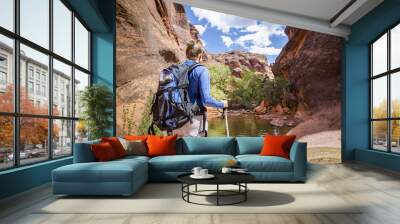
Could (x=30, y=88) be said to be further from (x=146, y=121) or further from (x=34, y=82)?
(x=146, y=121)

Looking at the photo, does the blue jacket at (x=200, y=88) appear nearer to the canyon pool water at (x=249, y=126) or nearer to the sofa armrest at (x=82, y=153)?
the canyon pool water at (x=249, y=126)

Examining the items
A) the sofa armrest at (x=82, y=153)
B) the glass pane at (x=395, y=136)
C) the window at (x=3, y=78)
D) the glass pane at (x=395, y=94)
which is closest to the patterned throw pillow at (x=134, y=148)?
the sofa armrest at (x=82, y=153)

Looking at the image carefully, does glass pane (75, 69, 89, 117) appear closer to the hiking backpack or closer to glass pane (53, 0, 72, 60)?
glass pane (53, 0, 72, 60)

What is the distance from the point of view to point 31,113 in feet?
19.1

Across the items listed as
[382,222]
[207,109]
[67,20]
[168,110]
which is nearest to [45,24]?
[67,20]

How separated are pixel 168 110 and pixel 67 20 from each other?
3463mm

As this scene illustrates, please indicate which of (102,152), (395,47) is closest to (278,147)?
(102,152)

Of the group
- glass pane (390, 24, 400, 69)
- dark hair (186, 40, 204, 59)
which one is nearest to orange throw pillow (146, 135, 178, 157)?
dark hair (186, 40, 204, 59)

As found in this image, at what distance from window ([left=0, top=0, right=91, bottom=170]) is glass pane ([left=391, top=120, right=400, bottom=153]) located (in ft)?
22.6

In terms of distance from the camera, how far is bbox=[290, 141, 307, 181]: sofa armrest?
612 centimetres

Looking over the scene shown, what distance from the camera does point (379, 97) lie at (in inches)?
359

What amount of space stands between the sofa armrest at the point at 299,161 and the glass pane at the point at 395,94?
10.5 feet

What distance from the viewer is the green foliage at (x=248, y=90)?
9.98 m

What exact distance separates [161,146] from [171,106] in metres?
2.96
